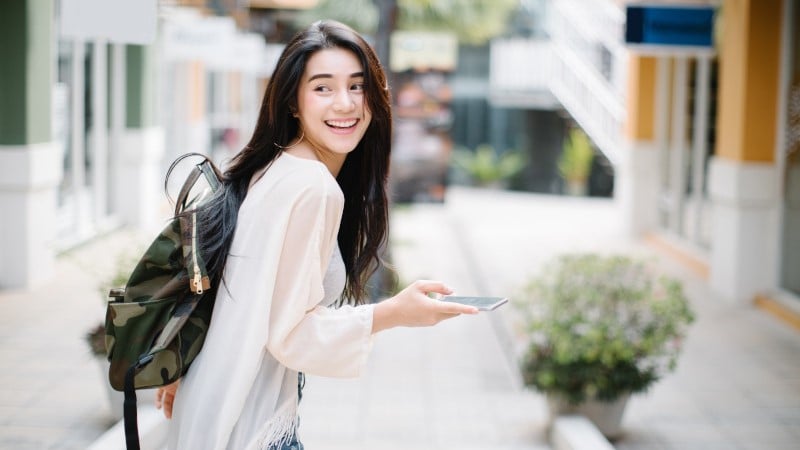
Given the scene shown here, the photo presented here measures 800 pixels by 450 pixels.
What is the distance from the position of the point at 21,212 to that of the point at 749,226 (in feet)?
19.8

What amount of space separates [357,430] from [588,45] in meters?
15.5

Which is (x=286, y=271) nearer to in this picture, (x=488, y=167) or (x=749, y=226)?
(x=749, y=226)

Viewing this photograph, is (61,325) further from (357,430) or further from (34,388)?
(357,430)

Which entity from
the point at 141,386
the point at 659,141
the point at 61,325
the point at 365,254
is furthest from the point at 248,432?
the point at 659,141

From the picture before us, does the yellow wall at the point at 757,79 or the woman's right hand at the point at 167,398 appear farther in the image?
the yellow wall at the point at 757,79

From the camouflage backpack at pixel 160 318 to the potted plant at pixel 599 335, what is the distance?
9.88 ft

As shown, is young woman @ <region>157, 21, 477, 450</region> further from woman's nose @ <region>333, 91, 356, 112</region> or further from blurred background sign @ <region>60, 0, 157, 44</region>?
blurred background sign @ <region>60, 0, 157, 44</region>

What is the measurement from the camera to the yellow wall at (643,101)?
13.8 metres

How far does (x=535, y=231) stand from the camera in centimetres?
1439

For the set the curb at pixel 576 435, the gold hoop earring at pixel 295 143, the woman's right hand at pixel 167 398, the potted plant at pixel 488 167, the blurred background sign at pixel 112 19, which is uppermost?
the blurred background sign at pixel 112 19

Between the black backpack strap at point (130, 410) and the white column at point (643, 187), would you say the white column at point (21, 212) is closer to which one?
the black backpack strap at point (130, 410)

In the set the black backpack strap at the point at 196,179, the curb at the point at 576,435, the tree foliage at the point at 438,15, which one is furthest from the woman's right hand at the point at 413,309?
Answer: the tree foliage at the point at 438,15

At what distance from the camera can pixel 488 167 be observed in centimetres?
2130

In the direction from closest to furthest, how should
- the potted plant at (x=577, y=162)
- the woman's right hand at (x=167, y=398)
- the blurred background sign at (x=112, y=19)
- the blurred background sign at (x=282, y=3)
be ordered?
the woman's right hand at (x=167, y=398), the blurred background sign at (x=112, y=19), the potted plant at (x=577, y=162), the blurred background sign at (x=282, y=3)
